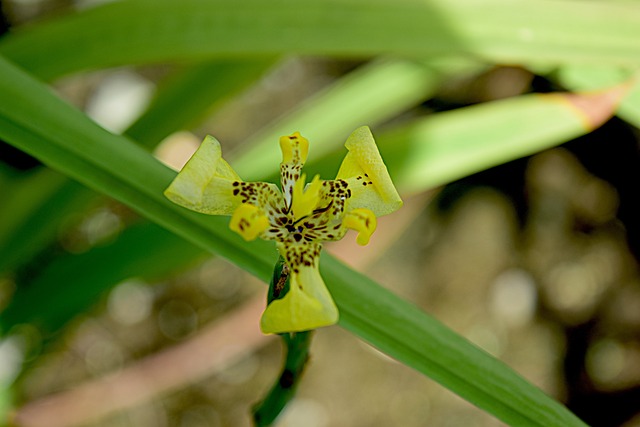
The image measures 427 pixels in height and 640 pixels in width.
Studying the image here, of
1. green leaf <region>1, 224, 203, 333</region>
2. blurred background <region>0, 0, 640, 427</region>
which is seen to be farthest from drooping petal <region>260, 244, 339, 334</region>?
blurred background <region>0, 0, 640, 427</region>

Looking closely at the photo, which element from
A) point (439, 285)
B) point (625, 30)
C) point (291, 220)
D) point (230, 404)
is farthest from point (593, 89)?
point (230, 404)

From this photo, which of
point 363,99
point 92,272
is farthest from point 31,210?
point 363,99

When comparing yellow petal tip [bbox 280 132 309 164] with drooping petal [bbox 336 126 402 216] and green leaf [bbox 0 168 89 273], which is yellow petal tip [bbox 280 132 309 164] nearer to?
drooping petal [bbox 336 126 402 216]

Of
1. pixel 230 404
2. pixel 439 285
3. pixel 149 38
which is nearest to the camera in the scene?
pixel 149 38

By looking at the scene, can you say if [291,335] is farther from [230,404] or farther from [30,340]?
[230,404]

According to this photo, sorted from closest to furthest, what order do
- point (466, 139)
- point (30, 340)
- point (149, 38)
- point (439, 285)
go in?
point (149, 38) < point (466, 139) < point (30, 340) < point (439, 285)

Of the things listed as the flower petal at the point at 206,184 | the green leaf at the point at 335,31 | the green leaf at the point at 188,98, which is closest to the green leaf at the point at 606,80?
the green leaf at the point at 335,31

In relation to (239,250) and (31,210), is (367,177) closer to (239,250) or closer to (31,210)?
(239,250)
